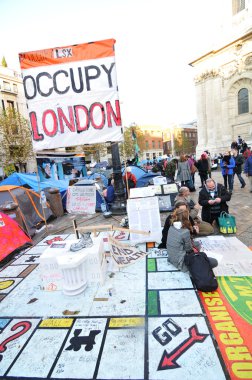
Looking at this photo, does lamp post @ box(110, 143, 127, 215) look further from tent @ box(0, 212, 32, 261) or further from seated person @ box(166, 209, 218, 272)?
seated person @ box(166, 209, 218, 272)

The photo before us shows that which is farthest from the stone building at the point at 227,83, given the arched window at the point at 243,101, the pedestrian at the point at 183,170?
the pedestrian at the point at 183,170

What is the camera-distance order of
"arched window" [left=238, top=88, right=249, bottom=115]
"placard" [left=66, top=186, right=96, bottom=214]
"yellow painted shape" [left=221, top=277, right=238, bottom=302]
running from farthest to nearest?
"arched window" [left=238, top=88, right=249, bottom=115] → "placard" [left=66, top=186, right=96, bottom=214] → "yellow painted shape" [left=221, top=277, right=238, bottom=302]

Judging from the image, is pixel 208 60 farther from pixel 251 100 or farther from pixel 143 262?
pixel 143 262

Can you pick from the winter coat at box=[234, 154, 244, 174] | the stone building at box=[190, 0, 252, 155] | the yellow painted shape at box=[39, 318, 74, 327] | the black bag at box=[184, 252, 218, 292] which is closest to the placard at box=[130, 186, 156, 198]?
the black bag at box=[184, 252, 218, 292]

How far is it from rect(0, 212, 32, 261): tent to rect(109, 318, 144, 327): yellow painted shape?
3285mm

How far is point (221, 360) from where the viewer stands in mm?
2170

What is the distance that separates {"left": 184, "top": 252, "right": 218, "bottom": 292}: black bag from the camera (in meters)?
3.15

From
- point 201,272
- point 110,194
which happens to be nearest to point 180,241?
point 201,272

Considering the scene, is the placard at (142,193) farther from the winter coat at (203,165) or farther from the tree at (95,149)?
the winter coat at (203,165)

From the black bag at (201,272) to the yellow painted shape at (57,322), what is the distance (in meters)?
1.82

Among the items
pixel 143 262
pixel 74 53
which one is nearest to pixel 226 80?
pixel 74 53

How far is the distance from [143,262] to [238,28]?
28.7m

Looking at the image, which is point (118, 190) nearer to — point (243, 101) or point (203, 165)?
point (203, 165)

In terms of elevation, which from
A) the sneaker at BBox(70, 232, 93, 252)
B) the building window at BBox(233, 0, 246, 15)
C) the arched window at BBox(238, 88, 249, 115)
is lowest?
the sneaker at BBox(70, 232, 93, 252)
